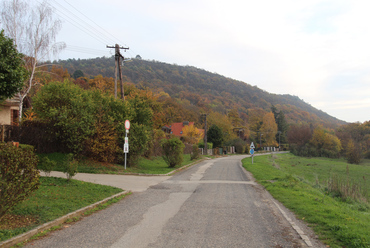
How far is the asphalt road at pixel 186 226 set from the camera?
5.49 meters

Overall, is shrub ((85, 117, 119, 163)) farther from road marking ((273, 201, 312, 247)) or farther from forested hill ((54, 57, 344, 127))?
forested hill ((54, 57, 344, 127))

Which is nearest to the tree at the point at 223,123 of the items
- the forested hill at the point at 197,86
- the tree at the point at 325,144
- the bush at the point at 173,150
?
the forested hill at the point at 197,86

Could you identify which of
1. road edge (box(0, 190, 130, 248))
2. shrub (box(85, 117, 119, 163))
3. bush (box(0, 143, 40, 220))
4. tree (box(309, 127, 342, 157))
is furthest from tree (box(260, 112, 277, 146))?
bush (box(0, 143, 40, 220))

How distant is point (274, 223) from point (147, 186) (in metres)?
7.26

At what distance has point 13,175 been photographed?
5535 mm

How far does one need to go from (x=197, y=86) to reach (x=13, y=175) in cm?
13099

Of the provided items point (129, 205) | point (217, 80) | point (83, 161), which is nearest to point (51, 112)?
point (83, 161)

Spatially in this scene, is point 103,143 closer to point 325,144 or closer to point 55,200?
point 55,200

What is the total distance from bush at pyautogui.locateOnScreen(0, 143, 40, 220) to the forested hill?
82.0 m

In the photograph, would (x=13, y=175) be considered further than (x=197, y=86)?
No

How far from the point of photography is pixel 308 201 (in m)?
10.2

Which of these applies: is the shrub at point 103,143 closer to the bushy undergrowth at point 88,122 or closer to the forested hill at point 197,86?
the bushy undergrowth at point 88,122

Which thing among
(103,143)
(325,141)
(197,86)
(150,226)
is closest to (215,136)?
(325,141)

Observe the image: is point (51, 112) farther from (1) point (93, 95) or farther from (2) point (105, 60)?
(2) point (105, 60)
